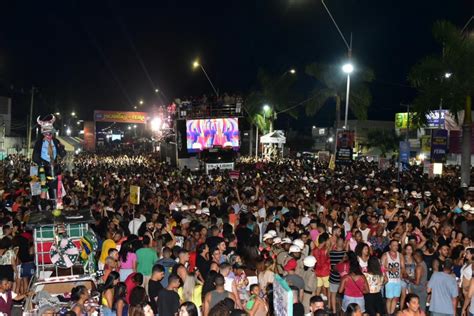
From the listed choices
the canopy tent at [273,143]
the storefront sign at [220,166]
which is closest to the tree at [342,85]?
the canopy tent at [273,143]

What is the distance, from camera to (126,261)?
8156 mm

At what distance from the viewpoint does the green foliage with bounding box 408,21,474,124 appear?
2086 cm

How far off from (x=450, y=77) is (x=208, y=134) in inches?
726

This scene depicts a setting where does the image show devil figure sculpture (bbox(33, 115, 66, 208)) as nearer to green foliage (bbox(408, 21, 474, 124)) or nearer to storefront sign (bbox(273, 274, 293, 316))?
storefront sign (bbox(273, 274, 293, 316))

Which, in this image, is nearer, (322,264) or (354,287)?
(354,287)

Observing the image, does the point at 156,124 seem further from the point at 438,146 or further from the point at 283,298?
the point at 283,298

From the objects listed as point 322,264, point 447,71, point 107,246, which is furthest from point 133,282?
point 447,71

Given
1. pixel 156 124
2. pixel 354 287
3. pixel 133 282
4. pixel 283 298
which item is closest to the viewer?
pixel 283 298

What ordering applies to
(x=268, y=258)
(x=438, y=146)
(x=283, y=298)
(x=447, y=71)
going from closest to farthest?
(x=283, y=298) < (x=268, y=258) < (x=447, y=71) < (x=438, y=146)

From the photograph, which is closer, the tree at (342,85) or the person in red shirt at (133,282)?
the person in red shirt at (133,282)

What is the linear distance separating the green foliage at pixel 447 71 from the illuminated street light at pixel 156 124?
112 feet

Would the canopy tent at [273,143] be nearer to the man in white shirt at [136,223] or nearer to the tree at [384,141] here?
the tree at [384,141]

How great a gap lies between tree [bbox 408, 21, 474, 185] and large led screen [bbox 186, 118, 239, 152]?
16.5 metres

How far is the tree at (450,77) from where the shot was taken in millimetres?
20891
